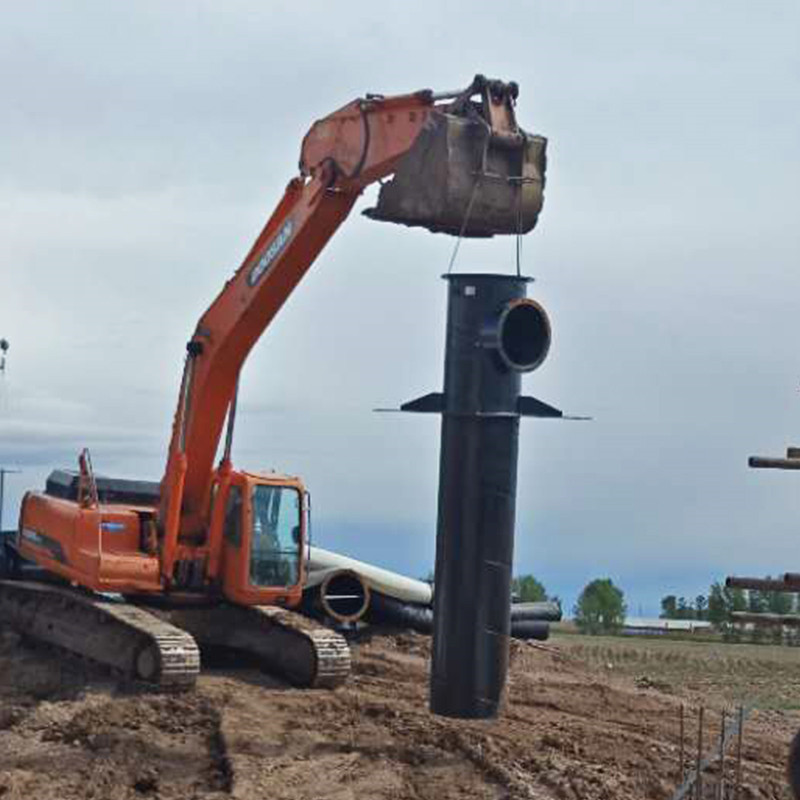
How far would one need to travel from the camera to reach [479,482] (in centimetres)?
1352

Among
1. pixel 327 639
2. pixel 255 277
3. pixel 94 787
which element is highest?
pixel 255 277

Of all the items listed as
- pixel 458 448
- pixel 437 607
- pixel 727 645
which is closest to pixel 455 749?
pixel 437 607

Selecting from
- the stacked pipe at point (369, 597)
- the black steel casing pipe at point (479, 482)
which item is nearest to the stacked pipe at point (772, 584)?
the black steel casing pipe at point (479, 482)

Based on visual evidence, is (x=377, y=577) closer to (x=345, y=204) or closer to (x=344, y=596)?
(x=344, y=596)

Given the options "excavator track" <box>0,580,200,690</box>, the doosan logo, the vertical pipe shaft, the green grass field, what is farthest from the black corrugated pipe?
the vertical pipe shaft

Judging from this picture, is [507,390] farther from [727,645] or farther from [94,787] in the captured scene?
[727,645]

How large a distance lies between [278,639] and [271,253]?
434 centimetres

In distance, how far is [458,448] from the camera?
44.5 feet

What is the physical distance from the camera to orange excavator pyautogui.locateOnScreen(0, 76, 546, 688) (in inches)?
672

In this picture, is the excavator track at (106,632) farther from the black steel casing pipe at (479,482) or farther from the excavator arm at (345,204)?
the black steel casing pipe at (479,482)

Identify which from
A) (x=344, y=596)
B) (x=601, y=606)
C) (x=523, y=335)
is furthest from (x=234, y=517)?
(x=601, y=606)

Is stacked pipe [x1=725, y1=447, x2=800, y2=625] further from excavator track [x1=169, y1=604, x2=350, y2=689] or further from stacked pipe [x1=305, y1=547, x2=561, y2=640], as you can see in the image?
stacked pipe [x1=305, y1=547, x2=561, y2=640]

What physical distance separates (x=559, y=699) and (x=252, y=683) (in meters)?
3.55

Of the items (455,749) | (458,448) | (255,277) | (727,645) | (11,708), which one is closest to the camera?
(458,448)
